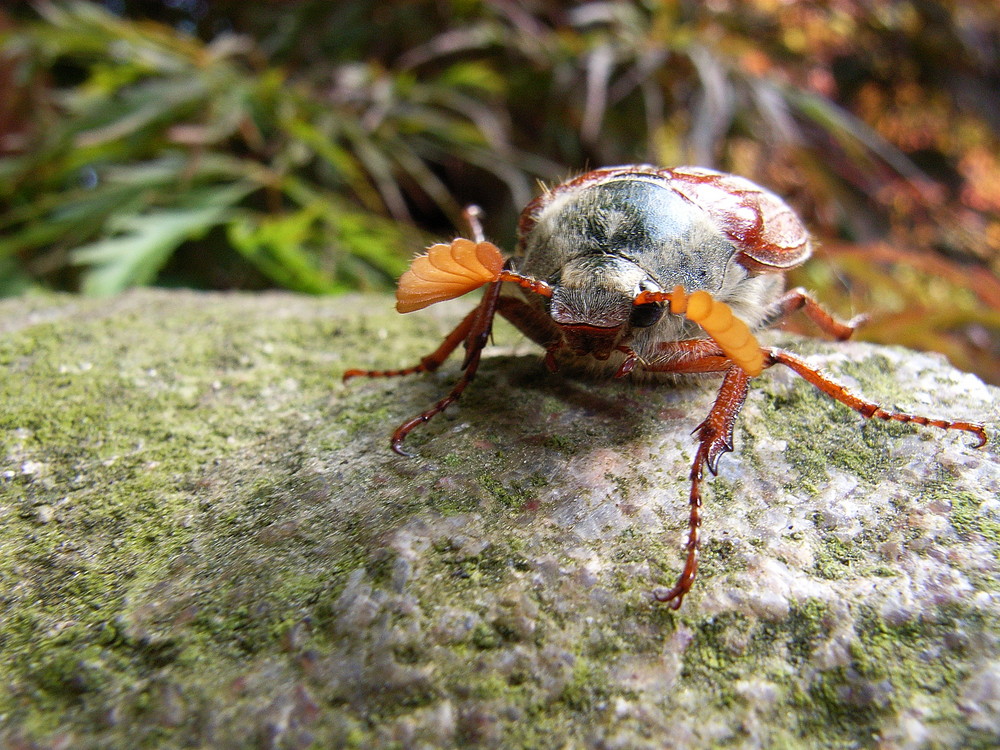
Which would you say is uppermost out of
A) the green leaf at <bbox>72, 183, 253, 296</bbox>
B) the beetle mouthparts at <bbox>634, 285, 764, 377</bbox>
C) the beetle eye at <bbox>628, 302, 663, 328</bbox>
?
the beetle mouthparts at <bbox>634, 285, 764, 377</bbox>

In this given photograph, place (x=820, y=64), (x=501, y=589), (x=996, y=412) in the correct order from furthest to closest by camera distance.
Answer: (x=820, y=64), (x=996, y=412), (x=501, y=589)

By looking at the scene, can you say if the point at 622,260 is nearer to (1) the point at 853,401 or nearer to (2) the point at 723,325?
(2) the point at 723,325


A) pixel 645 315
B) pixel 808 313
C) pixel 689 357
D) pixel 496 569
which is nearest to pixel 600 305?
pixel 645 315

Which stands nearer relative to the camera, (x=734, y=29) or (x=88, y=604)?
(x=88, y=604)

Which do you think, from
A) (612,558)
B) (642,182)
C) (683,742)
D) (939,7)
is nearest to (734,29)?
(939,7)

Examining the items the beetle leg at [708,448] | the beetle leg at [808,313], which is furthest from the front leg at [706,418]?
the beetle leg at [808,313]

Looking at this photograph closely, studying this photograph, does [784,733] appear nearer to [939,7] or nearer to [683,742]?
[683,742]

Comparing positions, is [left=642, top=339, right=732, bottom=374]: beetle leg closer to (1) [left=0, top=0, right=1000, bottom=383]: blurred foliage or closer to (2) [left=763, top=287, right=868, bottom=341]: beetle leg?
(2) [left=763, top=287, right=868, bottom=341]: beetle leg

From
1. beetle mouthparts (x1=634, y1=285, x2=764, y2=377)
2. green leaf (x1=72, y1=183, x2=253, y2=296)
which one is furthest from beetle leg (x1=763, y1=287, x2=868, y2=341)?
green leaf (x1=72, y1=183, x2=253, y2=296)
